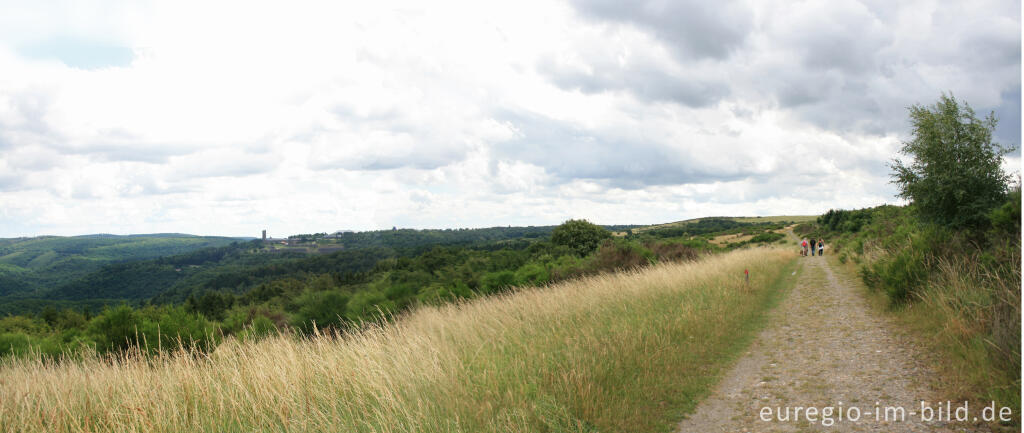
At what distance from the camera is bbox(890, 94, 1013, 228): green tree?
10704 millimetres

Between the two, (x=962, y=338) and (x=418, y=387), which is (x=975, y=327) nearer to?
(x=962, y=338)

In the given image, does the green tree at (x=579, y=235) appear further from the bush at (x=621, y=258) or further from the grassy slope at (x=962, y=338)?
the grassy slope at (x=962, y=338)

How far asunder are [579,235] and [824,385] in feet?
103

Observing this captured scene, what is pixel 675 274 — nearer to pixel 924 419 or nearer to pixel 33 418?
pixel 924 419

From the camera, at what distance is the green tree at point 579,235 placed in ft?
118

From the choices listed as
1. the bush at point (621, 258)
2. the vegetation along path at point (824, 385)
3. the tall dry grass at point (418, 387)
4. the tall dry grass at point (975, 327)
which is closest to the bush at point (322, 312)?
the bush at point (621, 258)

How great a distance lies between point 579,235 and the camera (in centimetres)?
3716

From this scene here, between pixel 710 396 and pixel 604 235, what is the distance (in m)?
32.7

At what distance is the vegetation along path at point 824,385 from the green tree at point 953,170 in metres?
3.77

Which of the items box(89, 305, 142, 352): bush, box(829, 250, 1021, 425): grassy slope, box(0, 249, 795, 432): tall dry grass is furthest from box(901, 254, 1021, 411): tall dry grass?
box(89, 305, 142, 352): bush

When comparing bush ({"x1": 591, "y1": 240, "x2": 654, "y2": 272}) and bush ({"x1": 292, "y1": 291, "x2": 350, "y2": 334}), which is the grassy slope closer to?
bush ({"x1": 591, "y1": 240, "x2": 654, "y2": 272})

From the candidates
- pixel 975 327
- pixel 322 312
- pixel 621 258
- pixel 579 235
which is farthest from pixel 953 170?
pixel 579 235

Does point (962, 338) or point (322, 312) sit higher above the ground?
point (962, 338)

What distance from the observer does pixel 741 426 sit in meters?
4.92
